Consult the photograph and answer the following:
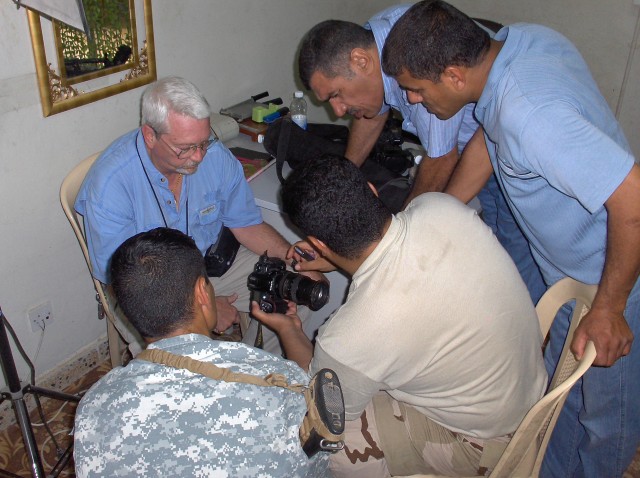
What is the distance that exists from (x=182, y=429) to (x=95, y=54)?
4.79ft

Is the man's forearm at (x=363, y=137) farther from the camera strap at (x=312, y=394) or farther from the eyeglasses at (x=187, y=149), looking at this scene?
the camera strap at (x=312, y=394)

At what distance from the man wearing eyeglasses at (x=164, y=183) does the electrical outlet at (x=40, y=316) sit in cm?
38

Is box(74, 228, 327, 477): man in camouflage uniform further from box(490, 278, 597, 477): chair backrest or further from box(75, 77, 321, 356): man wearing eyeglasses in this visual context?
box(75, 77, 321, 356): man wearing eyeglasses

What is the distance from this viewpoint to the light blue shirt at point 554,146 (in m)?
1.20

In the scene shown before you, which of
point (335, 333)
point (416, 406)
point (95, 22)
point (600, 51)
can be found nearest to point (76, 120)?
point (95, 22)

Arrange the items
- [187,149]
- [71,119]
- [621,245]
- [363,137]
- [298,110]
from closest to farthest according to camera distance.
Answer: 1. [621,245]
2. [187,149]
3. [71,119]
4. [363,137]
5. [298,110]

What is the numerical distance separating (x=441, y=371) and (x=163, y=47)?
1684mm

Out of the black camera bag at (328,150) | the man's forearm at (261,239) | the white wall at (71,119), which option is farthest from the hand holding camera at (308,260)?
the white wall at (71,119)

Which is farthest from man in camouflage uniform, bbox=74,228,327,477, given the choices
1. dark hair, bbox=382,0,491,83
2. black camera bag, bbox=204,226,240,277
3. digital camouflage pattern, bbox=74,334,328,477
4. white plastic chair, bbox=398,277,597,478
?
black camera bag, bbox=204,226,240,277

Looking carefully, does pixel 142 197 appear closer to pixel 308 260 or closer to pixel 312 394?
pixel 308 260

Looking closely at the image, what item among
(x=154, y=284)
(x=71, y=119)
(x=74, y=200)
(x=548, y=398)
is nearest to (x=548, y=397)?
(x=548, y=398)

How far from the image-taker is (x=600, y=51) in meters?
3.46

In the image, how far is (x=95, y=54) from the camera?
1.93m

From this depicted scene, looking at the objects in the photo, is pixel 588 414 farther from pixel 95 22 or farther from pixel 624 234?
pixel 95 22
